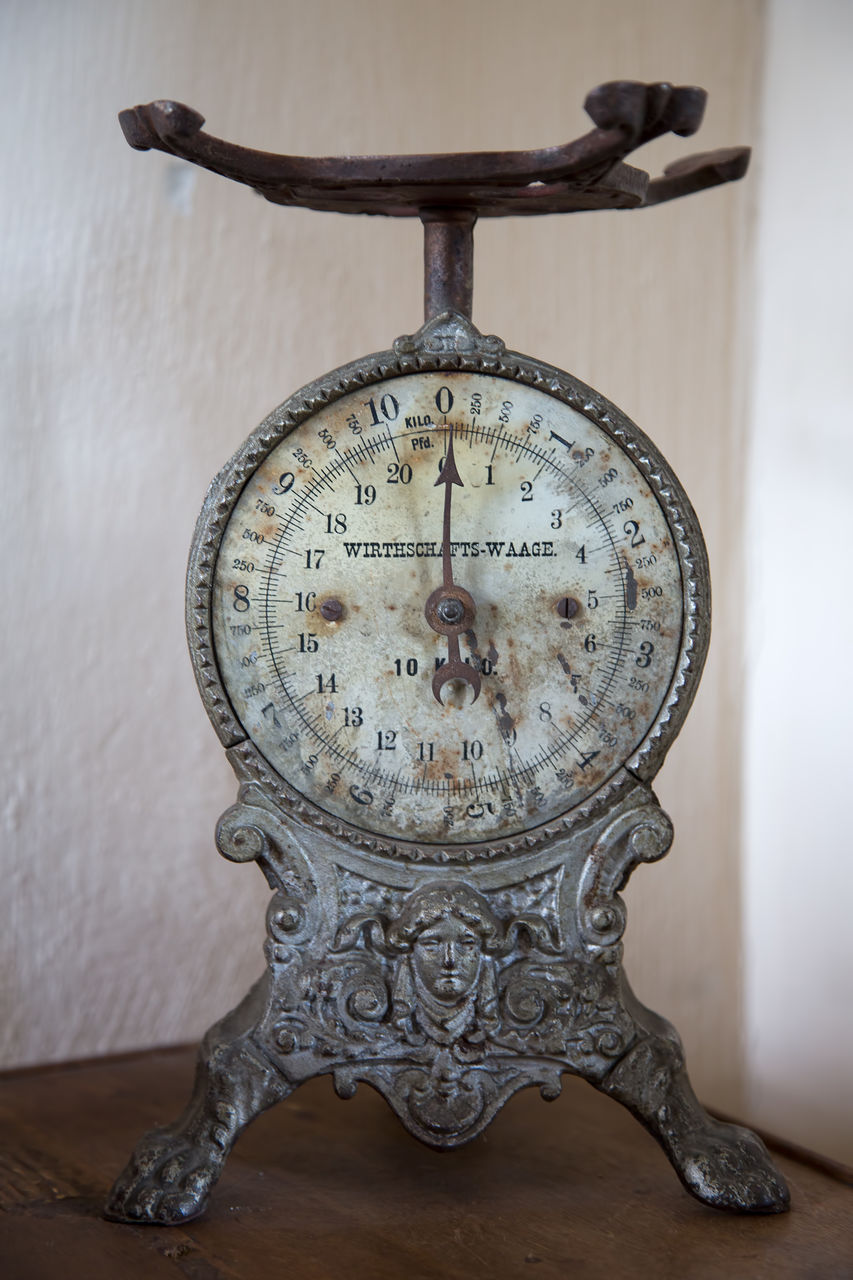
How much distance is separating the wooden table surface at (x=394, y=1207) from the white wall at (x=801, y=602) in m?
0.44

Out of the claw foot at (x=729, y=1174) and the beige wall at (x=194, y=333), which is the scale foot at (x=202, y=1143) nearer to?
the claw foot at (x=729, y=1174)

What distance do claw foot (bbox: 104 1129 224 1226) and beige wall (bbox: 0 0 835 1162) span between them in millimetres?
600

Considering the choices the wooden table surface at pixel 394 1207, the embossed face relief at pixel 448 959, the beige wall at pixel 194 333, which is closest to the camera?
the wooden table surface at pixel 394 1207

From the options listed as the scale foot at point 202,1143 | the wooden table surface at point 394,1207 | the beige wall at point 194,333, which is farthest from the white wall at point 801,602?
the scale foot at point 202,1143

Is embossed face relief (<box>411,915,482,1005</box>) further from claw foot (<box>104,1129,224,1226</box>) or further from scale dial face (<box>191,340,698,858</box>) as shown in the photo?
claw foot (<box>104,1129,224,1226</box>)

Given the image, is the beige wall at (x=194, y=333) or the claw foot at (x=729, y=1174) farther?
the beige wall at (x=194, y=333)

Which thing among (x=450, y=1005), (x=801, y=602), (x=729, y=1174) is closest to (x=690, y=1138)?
(x=729, y=1174)

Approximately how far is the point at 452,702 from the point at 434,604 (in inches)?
3.8

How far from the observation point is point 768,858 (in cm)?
210

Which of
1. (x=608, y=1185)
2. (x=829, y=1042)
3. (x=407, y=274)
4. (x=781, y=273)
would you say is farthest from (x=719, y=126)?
(x=608, y=1185)

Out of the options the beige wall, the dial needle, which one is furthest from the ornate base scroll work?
the beige wall

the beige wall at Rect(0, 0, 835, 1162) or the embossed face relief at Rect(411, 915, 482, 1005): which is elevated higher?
the beige wall at Rect(0, 0, 835, 1162)

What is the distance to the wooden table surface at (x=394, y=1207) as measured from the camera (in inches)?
48.3

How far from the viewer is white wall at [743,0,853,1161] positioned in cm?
190
